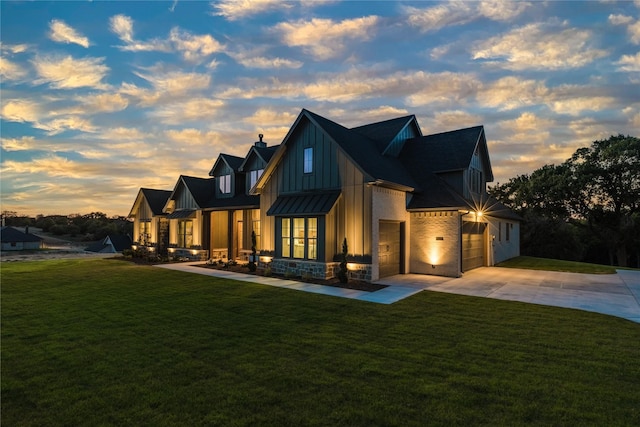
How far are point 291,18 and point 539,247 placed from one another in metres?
34.7

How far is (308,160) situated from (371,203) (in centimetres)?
422

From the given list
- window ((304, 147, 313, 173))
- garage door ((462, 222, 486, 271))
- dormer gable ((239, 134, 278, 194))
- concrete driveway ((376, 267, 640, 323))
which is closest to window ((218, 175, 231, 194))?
dormer gable ((239, 134, 278, 194))

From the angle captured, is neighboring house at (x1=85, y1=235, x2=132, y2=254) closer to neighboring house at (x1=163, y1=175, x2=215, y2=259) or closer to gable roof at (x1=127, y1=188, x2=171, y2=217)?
gable roof at (x1=127, y1=188, x2=171, y2=217)

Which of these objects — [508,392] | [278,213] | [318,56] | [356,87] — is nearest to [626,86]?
[356,87]

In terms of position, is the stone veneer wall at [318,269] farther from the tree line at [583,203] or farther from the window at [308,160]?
the tree line at [583,203]

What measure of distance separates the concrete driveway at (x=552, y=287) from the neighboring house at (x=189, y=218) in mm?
13898

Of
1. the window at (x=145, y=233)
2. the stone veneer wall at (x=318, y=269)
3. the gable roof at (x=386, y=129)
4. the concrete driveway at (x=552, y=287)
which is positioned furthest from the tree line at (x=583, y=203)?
the window at (x=145, y=233)

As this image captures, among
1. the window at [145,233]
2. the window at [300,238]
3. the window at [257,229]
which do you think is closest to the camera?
the window at [300,238]

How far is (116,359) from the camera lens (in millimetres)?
5465

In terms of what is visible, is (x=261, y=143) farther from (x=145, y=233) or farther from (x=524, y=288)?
(x=524, y=288)

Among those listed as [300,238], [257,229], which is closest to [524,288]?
[300,238]

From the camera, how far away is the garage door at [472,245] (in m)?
16.9

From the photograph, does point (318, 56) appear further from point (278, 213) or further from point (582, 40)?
point (582, 40)

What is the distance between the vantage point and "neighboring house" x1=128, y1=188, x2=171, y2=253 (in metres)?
25.9
